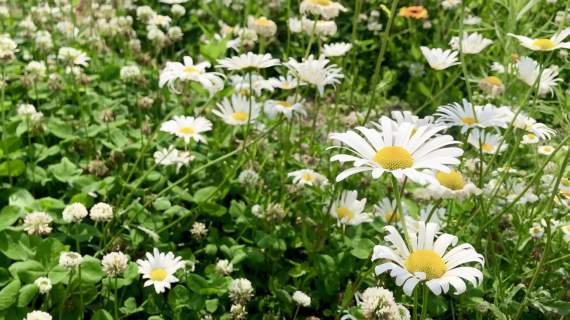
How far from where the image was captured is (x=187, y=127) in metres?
2.58

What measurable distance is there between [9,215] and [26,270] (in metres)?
0.27

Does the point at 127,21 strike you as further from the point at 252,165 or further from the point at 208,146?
the point at 252,165

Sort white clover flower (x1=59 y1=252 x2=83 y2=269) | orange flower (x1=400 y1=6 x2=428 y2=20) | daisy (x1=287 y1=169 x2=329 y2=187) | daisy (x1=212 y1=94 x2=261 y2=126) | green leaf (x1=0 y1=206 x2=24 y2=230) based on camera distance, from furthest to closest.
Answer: orange flower (x1=400 y1=6 x2=428 y2=20), daisy (x1=212 y1=94 x2=261 y2=126), daisy (x1=287 y1=169 x2=329 y2=187), green leaf (x1=0 y1=206 x2=24 y2=230), white clover flower (x1=59 y1=252 x2=83 y2=269)

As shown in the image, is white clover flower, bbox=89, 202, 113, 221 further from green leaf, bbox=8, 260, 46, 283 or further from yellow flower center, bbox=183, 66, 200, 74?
yellow flower center, bbox=183, 66, 200, 74

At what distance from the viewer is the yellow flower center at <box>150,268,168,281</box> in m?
2.08

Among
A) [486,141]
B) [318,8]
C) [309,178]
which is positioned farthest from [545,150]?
[318,8]

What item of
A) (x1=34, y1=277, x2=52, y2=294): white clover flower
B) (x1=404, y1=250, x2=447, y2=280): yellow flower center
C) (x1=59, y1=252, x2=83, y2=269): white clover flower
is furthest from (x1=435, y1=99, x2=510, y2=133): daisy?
(x1=34, y1=277, x2=52, y2=294): white clover flower

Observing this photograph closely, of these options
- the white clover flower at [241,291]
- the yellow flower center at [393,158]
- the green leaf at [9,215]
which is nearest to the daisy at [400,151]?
the yellow flower center at [393,158]

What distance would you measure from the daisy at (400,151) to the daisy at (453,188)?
46cm

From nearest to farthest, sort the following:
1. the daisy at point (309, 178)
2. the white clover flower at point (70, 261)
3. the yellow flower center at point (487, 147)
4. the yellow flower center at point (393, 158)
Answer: the yellow flower center at point (393, 158)
the white clover flower at point (70, 261)
the daisy at point (309, 178)
the yellow flower center at point (487, 147)

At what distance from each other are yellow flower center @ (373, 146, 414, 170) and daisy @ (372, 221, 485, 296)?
5.8 inches

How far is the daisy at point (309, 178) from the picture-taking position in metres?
2.54

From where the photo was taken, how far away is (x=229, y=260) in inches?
96.9

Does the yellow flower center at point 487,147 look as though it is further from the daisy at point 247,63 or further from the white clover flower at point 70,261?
the white clover flower at point 70,261
